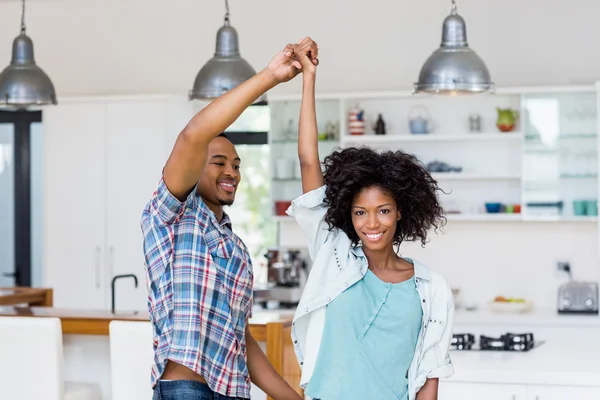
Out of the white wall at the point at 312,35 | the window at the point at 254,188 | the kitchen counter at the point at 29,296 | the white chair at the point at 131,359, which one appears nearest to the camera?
the white chair at the point at 131,359

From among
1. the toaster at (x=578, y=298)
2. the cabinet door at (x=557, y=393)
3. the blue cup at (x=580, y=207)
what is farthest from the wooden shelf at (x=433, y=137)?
the cabinet door at (x=557, y=393)

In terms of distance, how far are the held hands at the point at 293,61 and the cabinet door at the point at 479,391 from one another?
1.76 meters

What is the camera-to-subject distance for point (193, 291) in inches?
91.8

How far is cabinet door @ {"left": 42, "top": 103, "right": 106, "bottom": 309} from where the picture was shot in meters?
6.87

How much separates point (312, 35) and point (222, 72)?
2624 mm

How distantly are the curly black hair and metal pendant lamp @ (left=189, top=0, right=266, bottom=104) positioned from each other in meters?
2.10

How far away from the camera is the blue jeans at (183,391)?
92.0 inches

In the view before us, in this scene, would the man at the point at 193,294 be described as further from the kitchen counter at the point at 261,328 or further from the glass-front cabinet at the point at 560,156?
the glass-front cabinet at the point at 560,156

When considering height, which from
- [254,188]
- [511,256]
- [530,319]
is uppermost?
[254,188]

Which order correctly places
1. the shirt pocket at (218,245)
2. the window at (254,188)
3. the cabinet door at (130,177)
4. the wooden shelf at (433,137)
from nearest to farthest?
the shirt pocket at (218,245), the wooden shelf at (433,137), the cabinet door at (130,177), the window at (254,188)

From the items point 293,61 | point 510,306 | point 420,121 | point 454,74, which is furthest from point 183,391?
point 420,121

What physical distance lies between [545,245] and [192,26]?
2913 mm

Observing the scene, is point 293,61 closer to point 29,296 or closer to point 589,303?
point 29,296

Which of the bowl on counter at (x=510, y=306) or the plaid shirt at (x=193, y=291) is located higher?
the plaid shirt at (x=193, y=291)
